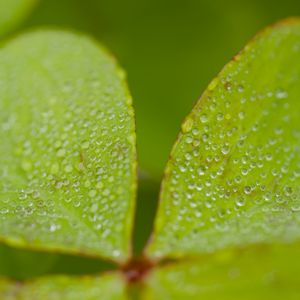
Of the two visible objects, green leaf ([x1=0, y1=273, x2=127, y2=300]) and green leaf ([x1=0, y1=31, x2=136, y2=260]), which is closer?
green leaf ([x1=0, y1=31, x2=136, y2=260])

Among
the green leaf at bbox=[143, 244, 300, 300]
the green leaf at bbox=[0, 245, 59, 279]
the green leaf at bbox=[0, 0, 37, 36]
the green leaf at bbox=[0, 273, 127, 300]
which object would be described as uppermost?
the green leaf at bbox=[0, 0, 37, 36]

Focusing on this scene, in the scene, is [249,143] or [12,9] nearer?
[249,143]

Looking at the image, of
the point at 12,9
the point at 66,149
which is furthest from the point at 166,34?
the point at 66,149

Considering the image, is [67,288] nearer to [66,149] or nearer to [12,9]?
[66,149]

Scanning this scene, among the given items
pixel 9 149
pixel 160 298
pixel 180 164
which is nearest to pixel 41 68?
pixel 9 149

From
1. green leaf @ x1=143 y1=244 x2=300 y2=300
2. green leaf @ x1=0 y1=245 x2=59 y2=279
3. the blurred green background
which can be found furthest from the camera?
the blurred green background

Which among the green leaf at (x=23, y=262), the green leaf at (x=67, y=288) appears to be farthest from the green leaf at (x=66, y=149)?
the green leaf at (x=23, y=262)

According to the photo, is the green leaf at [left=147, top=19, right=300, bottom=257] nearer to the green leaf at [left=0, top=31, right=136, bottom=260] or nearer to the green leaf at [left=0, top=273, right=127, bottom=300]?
the green leaf at [left=0, top=31, right=136, bottom=260]

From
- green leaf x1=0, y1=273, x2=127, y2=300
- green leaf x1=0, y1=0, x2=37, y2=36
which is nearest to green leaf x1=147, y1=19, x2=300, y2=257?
green leaf x1=0, y1=273, x2=127, y2=300
